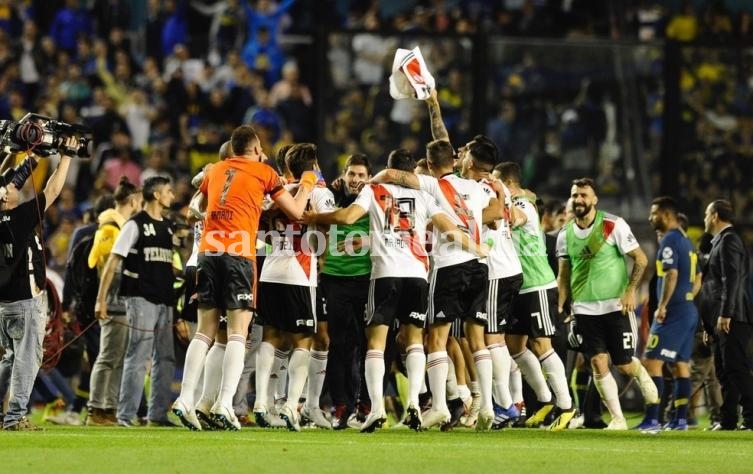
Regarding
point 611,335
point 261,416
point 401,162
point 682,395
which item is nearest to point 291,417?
point 261,416

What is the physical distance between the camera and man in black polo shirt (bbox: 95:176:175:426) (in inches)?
541

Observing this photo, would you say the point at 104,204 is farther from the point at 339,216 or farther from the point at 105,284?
the point at 339,216

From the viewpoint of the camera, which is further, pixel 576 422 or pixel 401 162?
pixel 576 422

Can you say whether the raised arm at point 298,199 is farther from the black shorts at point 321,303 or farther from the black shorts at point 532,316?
the black shorts at point 532,316

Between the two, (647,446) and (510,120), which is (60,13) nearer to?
(510,120)

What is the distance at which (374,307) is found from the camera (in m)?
11.8

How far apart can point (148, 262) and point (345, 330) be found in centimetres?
215

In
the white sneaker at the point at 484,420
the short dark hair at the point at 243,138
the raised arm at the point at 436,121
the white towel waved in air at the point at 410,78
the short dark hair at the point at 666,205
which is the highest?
the white towel waved in air at the point at 410,78

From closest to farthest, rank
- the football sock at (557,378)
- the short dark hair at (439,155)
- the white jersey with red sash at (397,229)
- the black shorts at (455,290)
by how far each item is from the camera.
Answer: the white jersey with red sash at (397,229) < the black shorts at (455,290) < the short dark hair at (439,155) < the football sock at (557,378)

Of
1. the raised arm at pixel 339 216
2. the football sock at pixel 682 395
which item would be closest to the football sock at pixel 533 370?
the football sock at pixel 682 395

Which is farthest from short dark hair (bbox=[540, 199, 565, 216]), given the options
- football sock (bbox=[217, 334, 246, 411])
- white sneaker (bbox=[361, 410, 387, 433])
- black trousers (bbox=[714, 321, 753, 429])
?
football sock (bbox=[217, 334, 246, 411])

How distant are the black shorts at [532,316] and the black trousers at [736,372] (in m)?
1.84

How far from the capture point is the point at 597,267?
13727 millimetres

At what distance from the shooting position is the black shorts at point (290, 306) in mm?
12234
